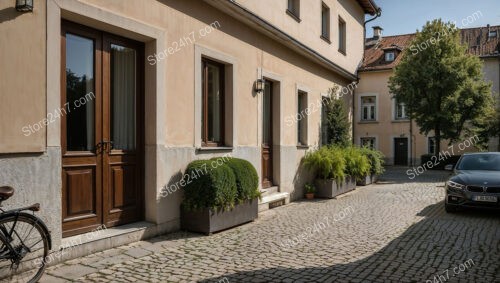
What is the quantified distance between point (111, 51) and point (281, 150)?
19.6ft

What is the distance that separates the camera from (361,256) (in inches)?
242

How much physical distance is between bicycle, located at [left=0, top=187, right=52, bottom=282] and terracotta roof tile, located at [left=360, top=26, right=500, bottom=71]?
2938cm

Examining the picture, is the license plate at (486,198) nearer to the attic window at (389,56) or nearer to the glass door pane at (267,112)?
the glass door pane at (267,112)

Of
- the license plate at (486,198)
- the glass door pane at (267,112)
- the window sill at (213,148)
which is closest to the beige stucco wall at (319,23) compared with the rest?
the glass door pane at (267,112)

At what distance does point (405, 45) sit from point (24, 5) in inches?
1340

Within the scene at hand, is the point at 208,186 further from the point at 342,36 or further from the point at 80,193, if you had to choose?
the point at 342,36

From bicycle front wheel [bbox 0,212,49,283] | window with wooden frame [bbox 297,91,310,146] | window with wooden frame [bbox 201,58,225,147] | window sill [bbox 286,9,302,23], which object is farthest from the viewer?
window with wooden frame [bbox 297,91,310,146]

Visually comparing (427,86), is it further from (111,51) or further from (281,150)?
(111,51)

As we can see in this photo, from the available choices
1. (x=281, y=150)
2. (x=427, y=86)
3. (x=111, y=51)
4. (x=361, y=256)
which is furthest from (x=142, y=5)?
(x=427, y=86)

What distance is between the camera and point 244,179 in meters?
7.97

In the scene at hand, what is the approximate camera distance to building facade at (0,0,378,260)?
17.0 ft

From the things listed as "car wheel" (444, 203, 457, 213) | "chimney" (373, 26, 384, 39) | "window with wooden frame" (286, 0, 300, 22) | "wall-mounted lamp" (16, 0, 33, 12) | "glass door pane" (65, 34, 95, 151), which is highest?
"chimney" (373, 26, 384, 39)

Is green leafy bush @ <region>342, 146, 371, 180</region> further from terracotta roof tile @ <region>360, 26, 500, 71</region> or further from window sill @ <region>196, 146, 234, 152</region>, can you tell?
terracotta roof tile @ <region>360, 26, 500, 71</region>

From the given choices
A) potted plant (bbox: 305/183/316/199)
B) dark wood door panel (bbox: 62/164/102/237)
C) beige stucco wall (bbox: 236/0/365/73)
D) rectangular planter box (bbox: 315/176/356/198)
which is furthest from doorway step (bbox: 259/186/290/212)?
dark wood door panel (bbox: 62/164/102/237)
